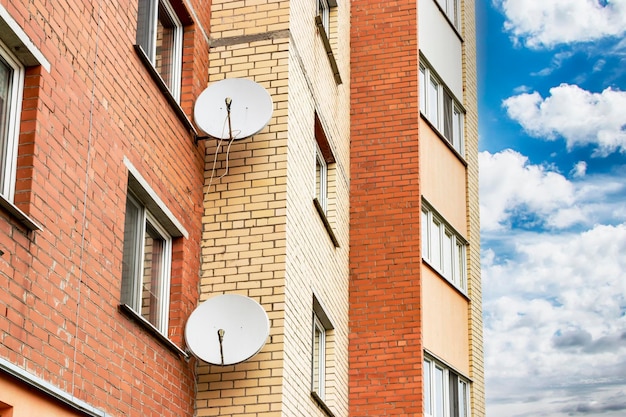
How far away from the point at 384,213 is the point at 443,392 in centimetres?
283

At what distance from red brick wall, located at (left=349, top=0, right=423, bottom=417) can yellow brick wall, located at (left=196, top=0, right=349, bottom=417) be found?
1.41m

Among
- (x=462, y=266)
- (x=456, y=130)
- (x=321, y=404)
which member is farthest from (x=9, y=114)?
(x=456, y=130)

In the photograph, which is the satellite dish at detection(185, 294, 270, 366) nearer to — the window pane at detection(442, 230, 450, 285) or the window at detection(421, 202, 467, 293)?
the window at detection(421, 202, 467, 293)

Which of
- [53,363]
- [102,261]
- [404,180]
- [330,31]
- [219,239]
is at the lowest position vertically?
[53,363]

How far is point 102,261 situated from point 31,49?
1822 mm

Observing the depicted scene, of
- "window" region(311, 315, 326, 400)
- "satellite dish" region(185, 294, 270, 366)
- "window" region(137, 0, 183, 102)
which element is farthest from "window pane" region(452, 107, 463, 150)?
"satellite dish" region(185, 294, 270, 366)

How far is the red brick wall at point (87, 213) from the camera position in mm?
7203

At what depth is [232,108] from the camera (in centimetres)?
1077

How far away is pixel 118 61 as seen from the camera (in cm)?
919

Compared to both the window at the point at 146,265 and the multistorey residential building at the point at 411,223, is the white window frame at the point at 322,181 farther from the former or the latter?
the window at the point at 146,265

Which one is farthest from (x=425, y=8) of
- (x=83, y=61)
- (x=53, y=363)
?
(x=53, y=363)

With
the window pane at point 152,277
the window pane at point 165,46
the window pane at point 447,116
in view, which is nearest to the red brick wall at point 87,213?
the window pane at point 152,277

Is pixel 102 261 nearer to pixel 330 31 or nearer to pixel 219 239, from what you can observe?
pixel 219 239

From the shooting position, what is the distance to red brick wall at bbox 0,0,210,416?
7203 millimetres
